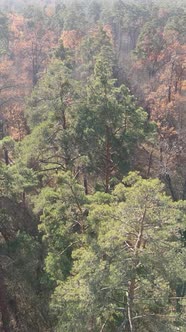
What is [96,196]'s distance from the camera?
13.6 meters

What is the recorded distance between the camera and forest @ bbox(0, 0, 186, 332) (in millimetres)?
9867

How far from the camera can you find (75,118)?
18547 mm

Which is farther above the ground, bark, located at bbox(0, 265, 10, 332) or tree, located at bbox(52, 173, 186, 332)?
tree, located at bbox(52, 173, 186, 332)

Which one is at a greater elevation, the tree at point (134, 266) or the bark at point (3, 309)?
the tree at point (134, 266)

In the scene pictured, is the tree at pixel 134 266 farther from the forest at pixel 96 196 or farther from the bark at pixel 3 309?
the bark at pixel 3 309

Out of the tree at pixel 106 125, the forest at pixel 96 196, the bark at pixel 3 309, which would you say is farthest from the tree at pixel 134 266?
the tree at pixel 106 125

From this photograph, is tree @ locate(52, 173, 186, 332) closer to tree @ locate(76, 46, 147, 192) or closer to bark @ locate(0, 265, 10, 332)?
bark @ locate(0, 265, 10, 332)

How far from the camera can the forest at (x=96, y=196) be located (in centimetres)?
987

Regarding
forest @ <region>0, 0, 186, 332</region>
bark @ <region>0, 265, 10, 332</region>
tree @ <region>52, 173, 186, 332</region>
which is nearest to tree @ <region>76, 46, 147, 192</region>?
forest @ <region>0, 0, 186, 332</region>

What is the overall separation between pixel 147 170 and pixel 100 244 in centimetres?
1961

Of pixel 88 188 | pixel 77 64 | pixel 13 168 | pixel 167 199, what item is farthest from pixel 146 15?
pixel 167 199

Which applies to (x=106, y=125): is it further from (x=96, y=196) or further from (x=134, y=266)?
(x=134, y=266)

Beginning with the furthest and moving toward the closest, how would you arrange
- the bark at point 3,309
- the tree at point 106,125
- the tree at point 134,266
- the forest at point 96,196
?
1. the tree at point 106,125
2. the bark at point 3,309
3. the forest at point 96,196
4. the tree at point 134,266

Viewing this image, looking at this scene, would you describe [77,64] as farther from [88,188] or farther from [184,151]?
[88,188]
